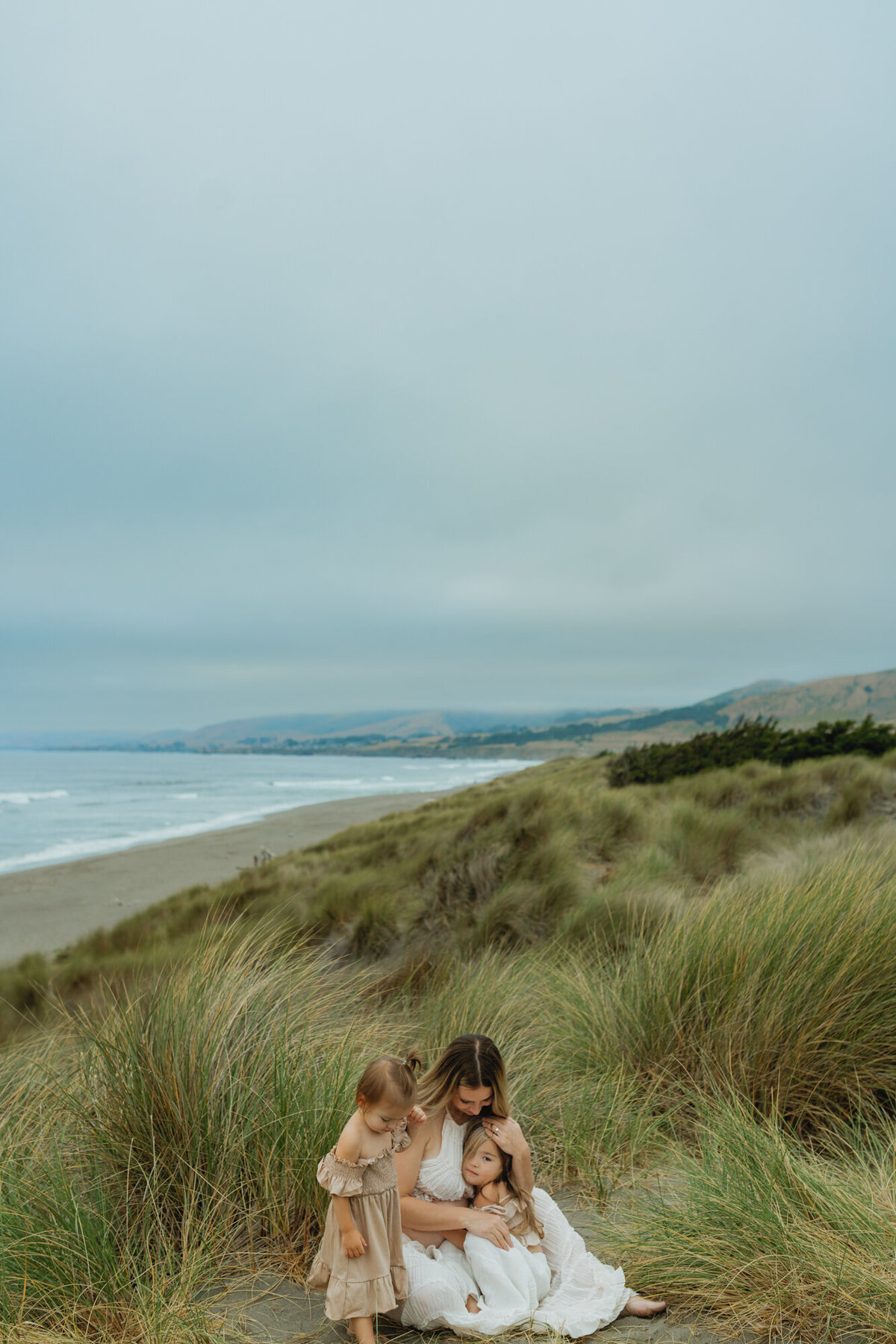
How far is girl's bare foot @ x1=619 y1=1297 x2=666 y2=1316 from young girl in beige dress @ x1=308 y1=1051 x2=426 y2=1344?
2.48 ft

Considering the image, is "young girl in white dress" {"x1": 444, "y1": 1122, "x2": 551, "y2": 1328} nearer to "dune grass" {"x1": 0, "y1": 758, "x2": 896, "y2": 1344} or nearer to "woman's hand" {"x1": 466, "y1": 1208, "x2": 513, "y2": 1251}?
"woman's hand" {"x1": 466, "y1": 1208, "x2": 513, "y2": 1251}

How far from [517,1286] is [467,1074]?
2.22 feet

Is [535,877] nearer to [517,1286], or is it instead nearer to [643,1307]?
[517,1286]

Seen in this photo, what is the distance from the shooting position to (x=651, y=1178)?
11.3ft

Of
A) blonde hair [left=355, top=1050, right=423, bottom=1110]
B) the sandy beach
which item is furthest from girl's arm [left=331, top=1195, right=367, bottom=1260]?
the sandy beach

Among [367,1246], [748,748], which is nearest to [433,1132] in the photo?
[367,1246]

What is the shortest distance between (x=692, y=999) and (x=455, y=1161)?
72.7 inches

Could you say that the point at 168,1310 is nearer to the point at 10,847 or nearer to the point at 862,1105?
the point at 862,1105

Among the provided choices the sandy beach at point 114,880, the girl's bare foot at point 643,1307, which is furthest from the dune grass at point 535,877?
the girl's bare foot at point 643,1307

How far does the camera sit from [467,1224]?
2768 millimetres

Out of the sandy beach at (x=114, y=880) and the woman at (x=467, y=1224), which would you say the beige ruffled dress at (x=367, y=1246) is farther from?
the sandy beach at (x=114, y=880)

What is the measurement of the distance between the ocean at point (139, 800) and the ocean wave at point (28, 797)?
0.04 metres

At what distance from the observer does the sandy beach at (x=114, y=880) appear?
13.4 metres

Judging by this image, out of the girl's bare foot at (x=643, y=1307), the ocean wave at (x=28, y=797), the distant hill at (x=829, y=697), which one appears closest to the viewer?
the girl's bare foot at (x=643, y=1307)
